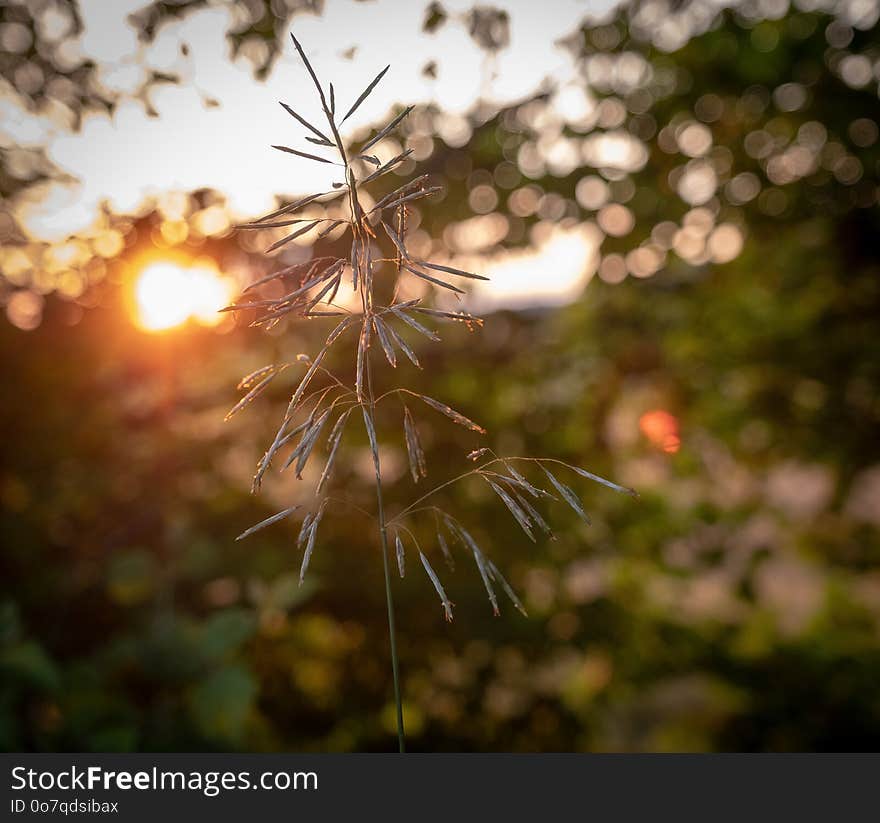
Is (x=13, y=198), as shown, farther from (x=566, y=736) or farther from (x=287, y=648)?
(x=566, y=736)

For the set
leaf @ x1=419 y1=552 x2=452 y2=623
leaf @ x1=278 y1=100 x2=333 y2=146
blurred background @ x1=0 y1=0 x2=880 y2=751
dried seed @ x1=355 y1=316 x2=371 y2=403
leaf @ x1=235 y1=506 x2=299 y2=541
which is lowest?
leaf @ x1=419 y1=552 x2=452 y2=623

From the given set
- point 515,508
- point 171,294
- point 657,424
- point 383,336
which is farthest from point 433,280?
point 657,424

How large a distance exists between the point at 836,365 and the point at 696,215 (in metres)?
1.49

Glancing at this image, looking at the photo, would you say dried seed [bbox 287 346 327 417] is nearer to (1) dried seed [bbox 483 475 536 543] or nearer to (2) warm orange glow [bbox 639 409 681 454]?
(1) dried seed [bbox 483 475 536 543]

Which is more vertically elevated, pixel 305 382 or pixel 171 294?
pixel 171 294

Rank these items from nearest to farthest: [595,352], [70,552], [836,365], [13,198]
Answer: [13,198] → [70,552] → [595,352] → [836,365]

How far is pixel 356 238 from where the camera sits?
0.76 metres

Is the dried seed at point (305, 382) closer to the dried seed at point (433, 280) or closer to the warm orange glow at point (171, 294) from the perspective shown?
the dried seed at point (433, 280)

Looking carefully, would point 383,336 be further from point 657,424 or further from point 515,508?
point 657,424

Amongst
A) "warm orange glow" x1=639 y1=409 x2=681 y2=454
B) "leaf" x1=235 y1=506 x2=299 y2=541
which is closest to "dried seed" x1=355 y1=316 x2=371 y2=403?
"leaf" x1=235 y1=506 x2=299 y2=541

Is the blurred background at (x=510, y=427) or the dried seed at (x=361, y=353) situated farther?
the blurred background at (x=510, y=427)

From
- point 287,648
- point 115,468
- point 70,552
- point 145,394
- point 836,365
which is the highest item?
point 836,365

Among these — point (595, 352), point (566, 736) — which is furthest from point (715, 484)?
point (566, 736)

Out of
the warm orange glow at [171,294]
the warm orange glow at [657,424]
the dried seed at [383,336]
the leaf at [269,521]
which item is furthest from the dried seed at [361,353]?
the warm orange glow at [657,424]
